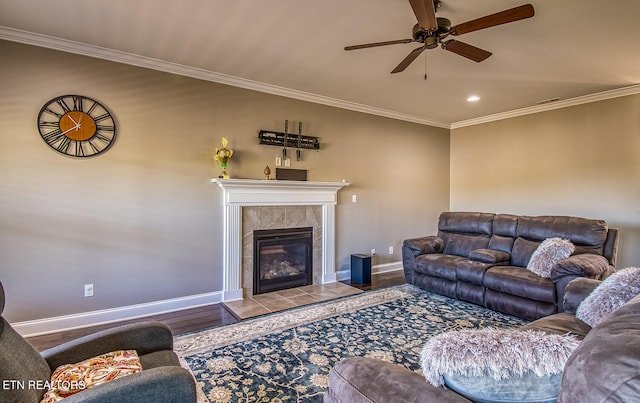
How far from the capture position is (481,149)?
6000 millimetres

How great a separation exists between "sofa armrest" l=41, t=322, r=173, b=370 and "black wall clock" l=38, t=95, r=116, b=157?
7.29 feet

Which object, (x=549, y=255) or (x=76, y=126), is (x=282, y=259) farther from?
(x=549, y=255)

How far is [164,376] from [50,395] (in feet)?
1.62

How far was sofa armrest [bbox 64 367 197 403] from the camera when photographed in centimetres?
117

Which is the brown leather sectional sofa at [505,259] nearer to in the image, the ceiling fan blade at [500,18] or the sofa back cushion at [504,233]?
the sofa back cushion at [504,233]

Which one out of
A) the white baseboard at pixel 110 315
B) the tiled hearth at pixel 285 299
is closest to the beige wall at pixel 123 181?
the white baseboard at pixel 110 315

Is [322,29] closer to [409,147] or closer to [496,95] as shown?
[496,95]

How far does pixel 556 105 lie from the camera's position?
197 inches

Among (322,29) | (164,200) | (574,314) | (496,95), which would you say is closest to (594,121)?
(496,95)

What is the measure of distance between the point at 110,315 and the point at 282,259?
2029 mm

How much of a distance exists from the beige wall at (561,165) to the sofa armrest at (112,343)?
5.58m

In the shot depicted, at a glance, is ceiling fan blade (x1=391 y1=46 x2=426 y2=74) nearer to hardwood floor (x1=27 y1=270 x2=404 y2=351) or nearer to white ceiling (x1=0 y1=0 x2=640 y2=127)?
white ceiling (x1=0 y1=0 x2=640 y2=127)

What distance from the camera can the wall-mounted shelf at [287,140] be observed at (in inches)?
169

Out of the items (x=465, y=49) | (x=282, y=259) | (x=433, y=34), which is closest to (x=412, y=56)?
(x=433, y=34)
